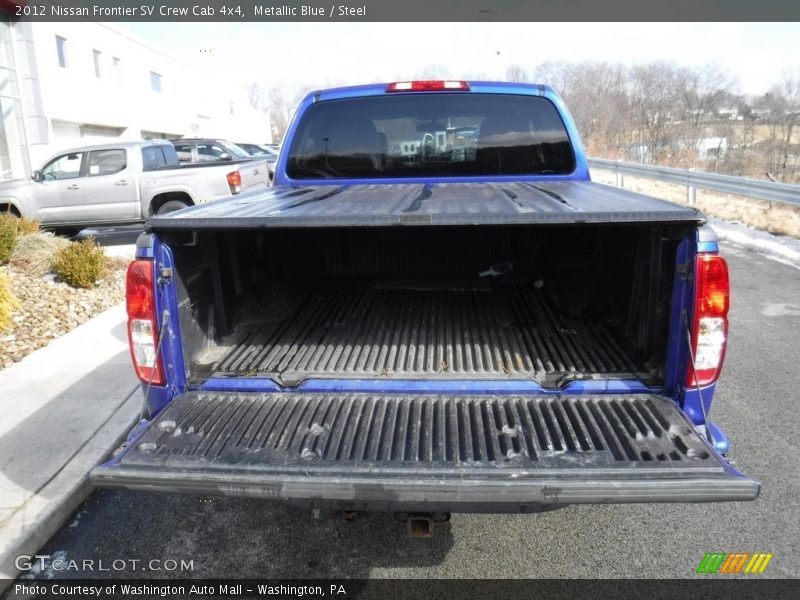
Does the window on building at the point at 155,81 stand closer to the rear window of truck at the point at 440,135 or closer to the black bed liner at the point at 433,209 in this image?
the rear window of truck at the point at 440,135

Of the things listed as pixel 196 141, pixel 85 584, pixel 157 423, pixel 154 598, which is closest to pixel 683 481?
pixel 157 423

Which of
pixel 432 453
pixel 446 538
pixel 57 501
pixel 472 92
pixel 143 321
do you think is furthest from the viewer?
pixel 472 92

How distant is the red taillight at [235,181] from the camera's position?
11328mm

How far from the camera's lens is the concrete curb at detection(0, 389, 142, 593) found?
2.80m

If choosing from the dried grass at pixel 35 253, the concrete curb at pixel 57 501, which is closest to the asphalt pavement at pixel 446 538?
the concrete curb at pixel 57 501

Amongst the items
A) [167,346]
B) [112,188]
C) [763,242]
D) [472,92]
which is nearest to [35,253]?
[112,188]

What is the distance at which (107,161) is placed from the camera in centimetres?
1166

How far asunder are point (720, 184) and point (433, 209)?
1140 centimetres

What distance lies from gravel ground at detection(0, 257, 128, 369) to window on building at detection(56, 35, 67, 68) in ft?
69.2

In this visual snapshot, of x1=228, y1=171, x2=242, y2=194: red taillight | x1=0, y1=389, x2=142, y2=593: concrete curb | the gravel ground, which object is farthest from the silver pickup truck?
x1=0, y1=389, x2=142, y2=593: concrete curb

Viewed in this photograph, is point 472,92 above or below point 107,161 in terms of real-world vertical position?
above

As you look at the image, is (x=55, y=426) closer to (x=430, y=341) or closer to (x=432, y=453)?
(x=430, y=341)

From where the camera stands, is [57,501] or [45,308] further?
[45,308]

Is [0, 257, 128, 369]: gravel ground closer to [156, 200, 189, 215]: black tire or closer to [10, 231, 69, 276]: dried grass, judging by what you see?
[10, 231, 69, 276]: dried grass
